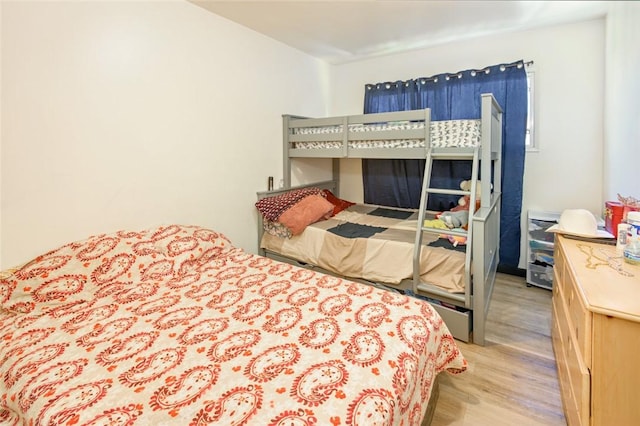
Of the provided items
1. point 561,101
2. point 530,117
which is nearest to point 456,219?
point 530,117

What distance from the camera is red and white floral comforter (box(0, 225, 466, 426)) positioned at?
98 centimetres

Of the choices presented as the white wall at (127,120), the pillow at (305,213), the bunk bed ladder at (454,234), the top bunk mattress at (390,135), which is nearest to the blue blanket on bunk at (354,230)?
the pillow at (305,213)

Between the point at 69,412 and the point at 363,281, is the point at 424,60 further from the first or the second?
the point at 69,412

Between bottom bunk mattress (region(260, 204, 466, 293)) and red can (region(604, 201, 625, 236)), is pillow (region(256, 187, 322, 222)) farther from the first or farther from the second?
red can (region(604, 201, 625, 236))

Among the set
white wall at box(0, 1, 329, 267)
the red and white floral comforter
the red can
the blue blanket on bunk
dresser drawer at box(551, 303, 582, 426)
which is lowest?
dresser drawer at box(551, 303, 582, 426)

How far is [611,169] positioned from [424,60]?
80.6 inches

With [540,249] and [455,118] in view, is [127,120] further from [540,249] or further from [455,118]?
[540,249]

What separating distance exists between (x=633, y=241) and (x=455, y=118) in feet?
6.97

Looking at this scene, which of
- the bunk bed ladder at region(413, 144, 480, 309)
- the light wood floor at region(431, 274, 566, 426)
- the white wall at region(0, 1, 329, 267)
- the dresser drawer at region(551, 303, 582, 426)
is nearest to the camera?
the dresser drawer at region(551, 303, 582, 426)

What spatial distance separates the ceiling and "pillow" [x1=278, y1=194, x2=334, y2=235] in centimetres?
155

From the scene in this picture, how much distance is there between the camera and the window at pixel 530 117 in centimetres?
305

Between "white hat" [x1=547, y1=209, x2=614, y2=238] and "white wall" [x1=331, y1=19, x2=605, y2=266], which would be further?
"white wall" [x1=331, y1=19, x2=605, y2=266]

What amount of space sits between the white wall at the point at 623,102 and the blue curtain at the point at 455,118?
2.43ft

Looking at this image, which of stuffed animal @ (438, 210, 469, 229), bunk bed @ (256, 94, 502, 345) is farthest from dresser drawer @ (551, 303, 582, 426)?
stuffed animal @ (438, 210, 469, 229)
